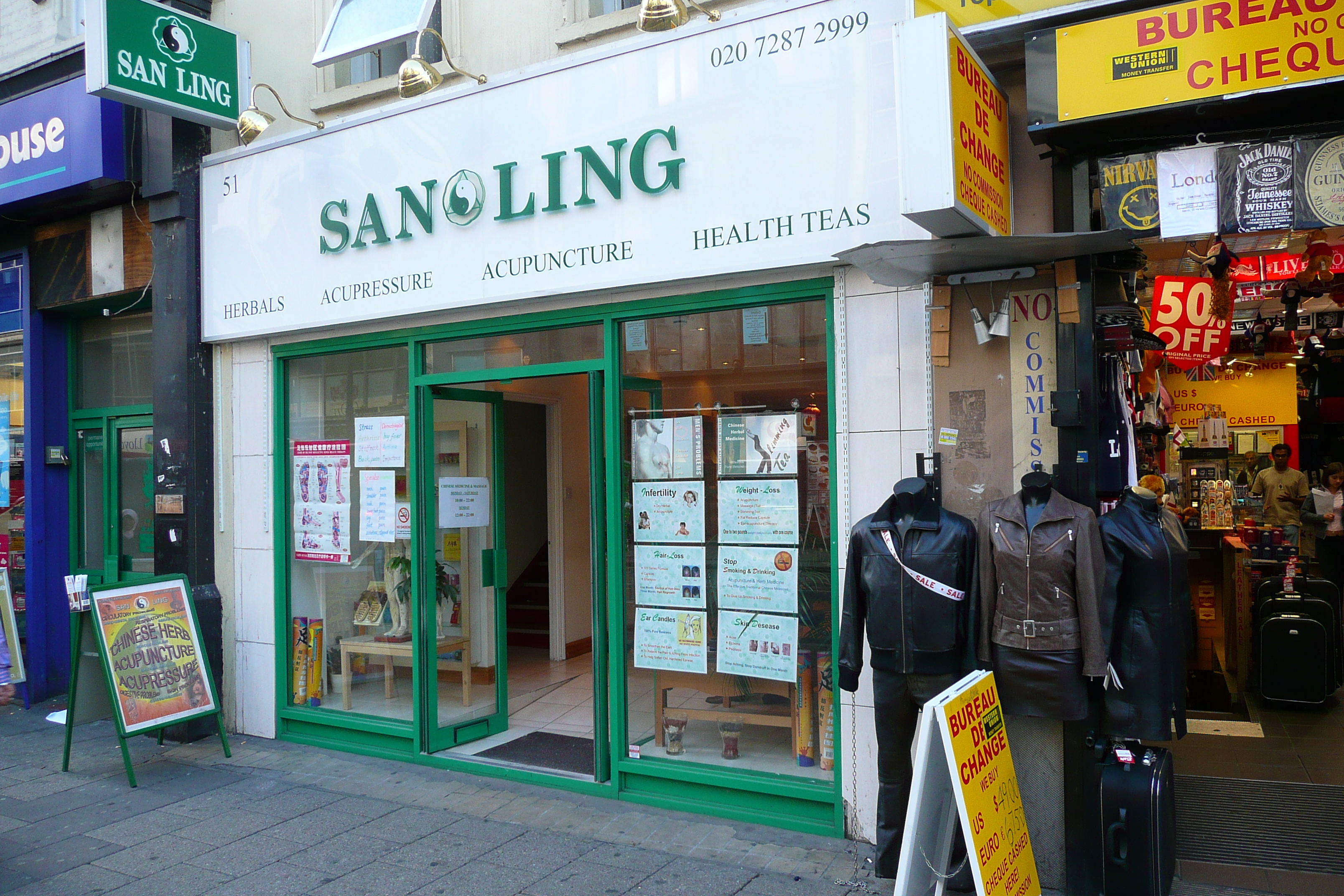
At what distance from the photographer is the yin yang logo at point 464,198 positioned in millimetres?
6039

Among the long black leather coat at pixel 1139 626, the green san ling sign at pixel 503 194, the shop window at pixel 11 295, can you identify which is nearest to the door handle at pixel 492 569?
the green san ling sign at pixel 503 194

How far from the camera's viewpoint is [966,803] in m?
3.32

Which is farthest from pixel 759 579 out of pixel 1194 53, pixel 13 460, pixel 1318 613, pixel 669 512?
pixel 13 460

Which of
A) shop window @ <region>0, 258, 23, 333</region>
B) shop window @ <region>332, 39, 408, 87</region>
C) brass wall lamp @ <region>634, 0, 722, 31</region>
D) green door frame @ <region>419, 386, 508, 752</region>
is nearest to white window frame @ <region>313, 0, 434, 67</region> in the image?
shop window @ <region>332, 39, 408, 87</region>

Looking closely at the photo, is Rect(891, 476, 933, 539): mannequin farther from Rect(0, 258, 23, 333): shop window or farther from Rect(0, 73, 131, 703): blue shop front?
Rect(0, 258, 23, 333): shop window

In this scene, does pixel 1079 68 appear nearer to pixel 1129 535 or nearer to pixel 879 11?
pixel 879 11

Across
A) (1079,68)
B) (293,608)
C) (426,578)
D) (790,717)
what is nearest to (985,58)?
(1079,68)

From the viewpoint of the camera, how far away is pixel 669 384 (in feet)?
18.6

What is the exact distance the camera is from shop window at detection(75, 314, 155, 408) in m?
8.40

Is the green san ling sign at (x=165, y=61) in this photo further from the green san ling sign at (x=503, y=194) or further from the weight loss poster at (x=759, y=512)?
the weight loss poster at (x=759, y=512)

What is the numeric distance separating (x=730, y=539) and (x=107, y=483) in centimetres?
607

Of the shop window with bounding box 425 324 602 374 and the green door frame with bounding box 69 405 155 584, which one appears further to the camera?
the green door frame with bounding box 69 405 155 584

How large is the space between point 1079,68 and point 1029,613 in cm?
234

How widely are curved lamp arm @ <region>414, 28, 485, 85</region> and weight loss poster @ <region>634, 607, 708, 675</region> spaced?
3.38 meters
